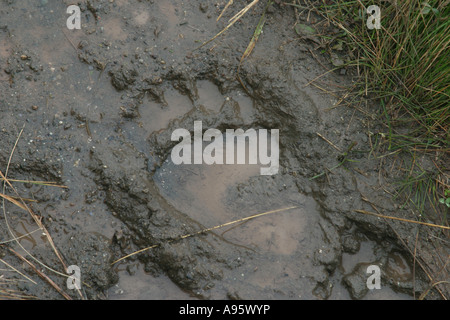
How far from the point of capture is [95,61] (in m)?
2.83

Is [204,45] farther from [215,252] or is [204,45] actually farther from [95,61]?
[215,252]

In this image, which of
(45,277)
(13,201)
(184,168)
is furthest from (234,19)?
(45,277)

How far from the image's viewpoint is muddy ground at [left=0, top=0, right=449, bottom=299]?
2590 mm

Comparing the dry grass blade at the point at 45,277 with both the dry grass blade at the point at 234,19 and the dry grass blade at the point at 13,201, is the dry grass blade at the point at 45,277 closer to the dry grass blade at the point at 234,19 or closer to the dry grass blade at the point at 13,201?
the dry grass blade at the point at 13,201

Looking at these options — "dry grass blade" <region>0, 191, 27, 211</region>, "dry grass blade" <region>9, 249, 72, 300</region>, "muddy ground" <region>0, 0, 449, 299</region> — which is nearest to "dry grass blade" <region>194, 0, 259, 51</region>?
"muddy ground" <region>0, 0, 449, 299</region>

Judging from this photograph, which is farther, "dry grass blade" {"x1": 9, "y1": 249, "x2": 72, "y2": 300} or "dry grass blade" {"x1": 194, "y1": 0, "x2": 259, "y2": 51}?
"dry grass blade" {"x1": 194, "y1": 0, "x2": 259, "y2": 51}

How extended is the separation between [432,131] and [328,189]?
770 mm

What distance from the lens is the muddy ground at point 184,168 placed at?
2.59m

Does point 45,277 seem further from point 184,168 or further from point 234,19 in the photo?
point 234,19

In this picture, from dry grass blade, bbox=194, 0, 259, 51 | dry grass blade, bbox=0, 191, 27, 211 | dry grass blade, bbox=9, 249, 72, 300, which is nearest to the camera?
dry grass blade, bbox=9, 249, 72, 300

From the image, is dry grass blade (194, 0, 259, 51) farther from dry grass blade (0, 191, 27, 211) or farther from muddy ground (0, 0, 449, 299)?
dry grass blade (0, 191, 27, 211)

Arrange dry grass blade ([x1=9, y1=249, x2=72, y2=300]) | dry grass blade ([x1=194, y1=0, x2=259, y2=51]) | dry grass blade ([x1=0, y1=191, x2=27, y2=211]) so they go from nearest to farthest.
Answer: dry grass blade ([x1=9, y1=249, x2=72, y2=300]) → dry grass blade ([x1=0, y1=191, x2=27, y2=211]) → dry grass blade ([x1=194, y1=0, x2=259, y2=51])

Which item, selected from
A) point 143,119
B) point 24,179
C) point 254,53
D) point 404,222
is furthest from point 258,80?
point 24,179

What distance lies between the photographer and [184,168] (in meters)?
2.78
